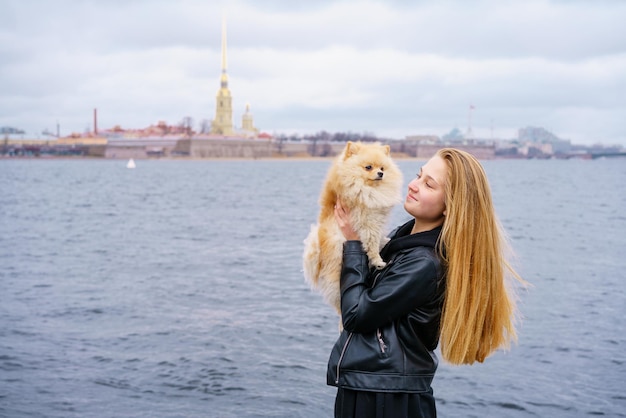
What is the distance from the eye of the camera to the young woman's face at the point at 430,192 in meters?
2.35

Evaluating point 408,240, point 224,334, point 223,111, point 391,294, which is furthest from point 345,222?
point 223,111

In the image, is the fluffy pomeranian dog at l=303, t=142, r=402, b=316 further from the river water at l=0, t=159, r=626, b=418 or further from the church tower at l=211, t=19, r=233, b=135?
the church tower at l=211, t=19, r=233, b=135

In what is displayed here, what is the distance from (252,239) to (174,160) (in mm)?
105833

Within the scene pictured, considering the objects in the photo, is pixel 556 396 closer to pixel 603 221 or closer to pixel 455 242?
pixel 455 242

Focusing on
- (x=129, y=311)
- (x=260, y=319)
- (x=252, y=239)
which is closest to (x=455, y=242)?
(x=260, y=319)

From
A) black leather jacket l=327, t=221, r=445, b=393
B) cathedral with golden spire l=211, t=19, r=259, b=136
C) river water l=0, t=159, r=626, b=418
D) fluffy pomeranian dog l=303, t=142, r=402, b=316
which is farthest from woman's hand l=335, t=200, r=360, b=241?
cathedral with golden spire l=211, t=19, r=259, b=136

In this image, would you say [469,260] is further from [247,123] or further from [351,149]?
[247,123]

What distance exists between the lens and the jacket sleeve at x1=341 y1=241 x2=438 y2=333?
2.23m

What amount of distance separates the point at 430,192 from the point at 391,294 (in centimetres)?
37

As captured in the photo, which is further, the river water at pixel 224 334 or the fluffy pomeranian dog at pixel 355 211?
the river water at pixel 224 334

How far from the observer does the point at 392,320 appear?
2.28m

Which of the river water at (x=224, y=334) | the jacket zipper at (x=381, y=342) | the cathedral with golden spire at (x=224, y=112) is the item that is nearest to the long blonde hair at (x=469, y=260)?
the jacket zipper at (x=381, y=342)

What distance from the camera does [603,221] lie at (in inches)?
1005

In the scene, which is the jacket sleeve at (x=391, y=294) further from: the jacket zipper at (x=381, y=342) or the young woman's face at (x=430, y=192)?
the young woman's face at (x=430, y=192)
